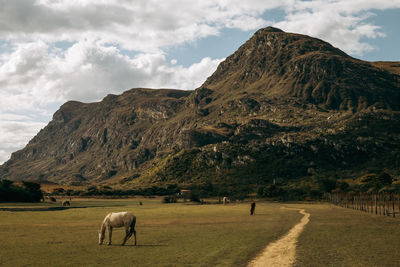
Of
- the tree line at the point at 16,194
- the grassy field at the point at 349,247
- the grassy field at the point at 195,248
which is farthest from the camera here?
the tree line at the point at 16,194

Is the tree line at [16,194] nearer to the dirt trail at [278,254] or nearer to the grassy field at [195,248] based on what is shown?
the grassy field at [195,248]

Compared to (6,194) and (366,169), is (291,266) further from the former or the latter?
(366,169)

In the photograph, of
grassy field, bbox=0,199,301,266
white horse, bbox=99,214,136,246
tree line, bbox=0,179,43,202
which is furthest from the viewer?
tree line, bbox=0,179,43,202

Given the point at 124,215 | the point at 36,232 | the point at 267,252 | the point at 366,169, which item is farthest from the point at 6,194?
the point at 366,169

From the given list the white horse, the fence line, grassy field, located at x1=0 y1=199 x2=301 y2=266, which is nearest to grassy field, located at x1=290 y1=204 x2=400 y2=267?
grassy field, located at x1=0 y1=199 x2=301 y2=266

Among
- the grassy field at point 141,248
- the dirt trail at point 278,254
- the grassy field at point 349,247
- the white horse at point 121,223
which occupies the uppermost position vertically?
the white horse at point 121,223

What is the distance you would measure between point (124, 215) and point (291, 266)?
524 inches

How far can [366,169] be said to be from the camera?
197500 millimetres

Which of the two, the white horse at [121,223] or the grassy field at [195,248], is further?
the white horse at [121,223]

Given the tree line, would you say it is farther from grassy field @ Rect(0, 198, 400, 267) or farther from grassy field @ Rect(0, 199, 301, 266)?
grassy field @ Rect(0, 198, 400, 267)

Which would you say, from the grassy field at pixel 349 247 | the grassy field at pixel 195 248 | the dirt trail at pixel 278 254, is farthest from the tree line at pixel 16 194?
the dirt trail at pixel 278 254

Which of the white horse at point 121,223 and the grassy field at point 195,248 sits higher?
the white horse at point 121,223

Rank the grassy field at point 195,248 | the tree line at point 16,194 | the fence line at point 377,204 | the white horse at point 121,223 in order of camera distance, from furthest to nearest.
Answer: the tree line at point 16,194 → the fence line at point 377,204 → the white horse at point 121,223 → the grassy field at point 195,248

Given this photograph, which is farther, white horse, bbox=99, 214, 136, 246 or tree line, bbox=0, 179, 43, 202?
tree line, bbox=0, 179, 43, 202
